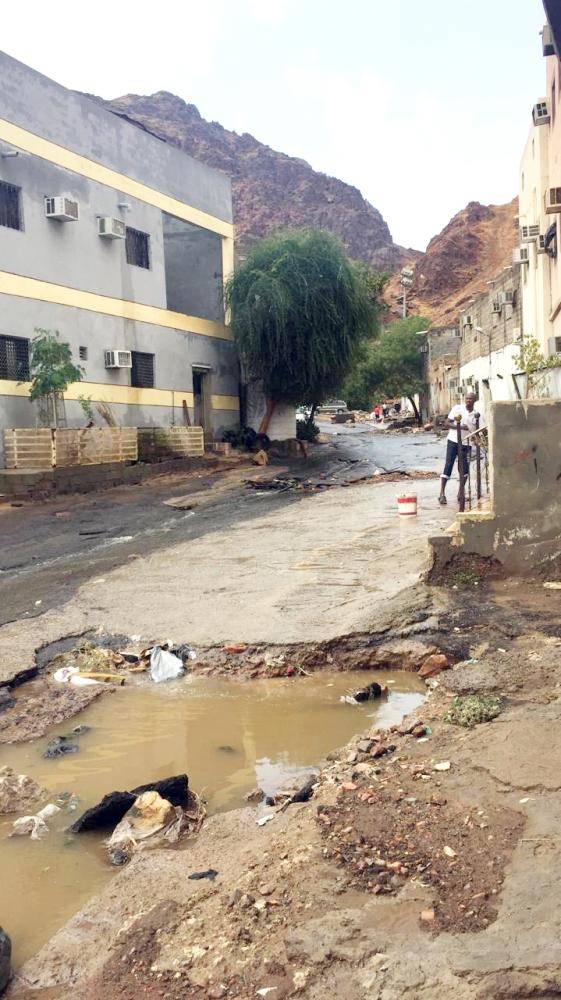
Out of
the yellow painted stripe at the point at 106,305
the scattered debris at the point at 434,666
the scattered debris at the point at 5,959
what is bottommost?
the scattered debris at the point at 5,959

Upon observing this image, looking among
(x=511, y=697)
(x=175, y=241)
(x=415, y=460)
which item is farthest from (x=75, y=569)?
(x=175, y=241)

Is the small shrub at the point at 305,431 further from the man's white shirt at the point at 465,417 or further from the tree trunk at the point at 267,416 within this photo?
the man's white shirt at the point at 465,417

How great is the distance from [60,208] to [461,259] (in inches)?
3040

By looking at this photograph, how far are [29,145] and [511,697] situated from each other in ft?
59.5

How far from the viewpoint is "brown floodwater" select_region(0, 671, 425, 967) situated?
3855 millimetres

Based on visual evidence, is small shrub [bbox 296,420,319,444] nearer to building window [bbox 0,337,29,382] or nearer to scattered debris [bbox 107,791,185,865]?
building window [bbox 0,337,29,382]

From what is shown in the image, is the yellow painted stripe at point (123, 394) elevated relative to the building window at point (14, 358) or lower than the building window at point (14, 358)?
lower

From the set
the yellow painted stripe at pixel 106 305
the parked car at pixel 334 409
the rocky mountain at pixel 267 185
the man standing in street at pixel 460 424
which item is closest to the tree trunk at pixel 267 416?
the yellow painted stripe at pixel 106 305

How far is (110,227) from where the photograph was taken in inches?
858

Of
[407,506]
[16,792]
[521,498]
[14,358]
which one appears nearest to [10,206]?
[14,358]

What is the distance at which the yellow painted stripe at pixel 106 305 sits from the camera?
1917 centimetres

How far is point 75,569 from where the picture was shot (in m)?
10.4

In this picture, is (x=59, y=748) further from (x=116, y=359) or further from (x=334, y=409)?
(x=334, y=409)

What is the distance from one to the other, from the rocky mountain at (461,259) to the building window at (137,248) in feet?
216
